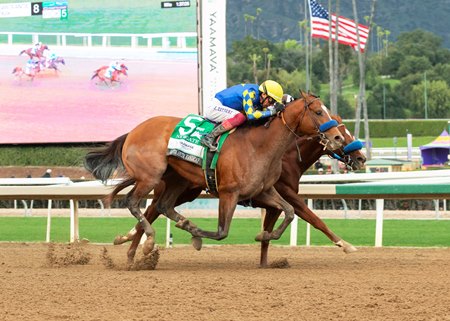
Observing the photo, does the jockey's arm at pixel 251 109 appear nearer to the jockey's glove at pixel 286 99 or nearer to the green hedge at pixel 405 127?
the jockey's glove at pixel 286 99

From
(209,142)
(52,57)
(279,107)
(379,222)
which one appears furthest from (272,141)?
(52,57)

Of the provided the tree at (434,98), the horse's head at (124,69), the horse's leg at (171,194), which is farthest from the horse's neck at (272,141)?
the tree at (434,98)

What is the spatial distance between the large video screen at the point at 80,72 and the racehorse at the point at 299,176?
19862 millimetres

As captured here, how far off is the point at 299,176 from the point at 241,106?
92 centimetres

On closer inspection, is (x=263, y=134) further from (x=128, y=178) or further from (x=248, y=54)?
(x=248, y=54)

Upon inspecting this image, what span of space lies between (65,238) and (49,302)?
8.54 m

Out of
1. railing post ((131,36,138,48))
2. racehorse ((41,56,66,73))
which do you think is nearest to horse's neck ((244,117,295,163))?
railing post ((131,36,138,48))

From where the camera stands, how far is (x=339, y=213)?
849 inches

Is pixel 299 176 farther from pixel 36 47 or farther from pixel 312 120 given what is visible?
pixel 36 47

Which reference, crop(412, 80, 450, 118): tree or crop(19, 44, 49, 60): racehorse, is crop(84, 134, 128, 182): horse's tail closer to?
crop(19, 44, 49, 60): racehorse

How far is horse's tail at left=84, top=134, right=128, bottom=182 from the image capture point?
10008mm

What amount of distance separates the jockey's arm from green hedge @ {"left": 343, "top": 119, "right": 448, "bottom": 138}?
7714 centimetres

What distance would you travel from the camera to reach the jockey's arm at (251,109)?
29.7ft

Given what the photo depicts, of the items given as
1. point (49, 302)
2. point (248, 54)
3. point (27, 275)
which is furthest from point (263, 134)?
point (248, 54)
